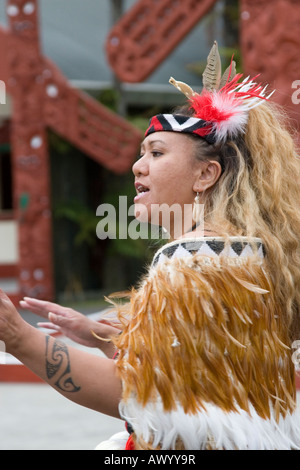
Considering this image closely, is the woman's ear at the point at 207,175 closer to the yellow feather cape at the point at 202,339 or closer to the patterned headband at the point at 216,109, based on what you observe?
the patterned headband at the point at 216,109

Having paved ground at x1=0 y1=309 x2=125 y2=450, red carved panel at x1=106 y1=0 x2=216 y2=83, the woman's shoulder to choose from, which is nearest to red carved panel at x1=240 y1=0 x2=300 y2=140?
paved ground at x1=0 y1=309 x2=125 y2=450

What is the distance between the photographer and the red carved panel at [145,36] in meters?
8.27

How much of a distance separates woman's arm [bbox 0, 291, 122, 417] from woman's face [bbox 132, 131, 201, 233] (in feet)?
1.33

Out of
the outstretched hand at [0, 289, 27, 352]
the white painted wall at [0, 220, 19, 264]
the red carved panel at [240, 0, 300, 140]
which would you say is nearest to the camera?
A: the outstretched hand at [0, 289, 27, 352]

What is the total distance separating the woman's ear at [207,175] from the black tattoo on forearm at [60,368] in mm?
504

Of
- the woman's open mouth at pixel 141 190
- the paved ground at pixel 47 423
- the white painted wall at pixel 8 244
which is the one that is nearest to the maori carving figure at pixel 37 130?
the white painted wall at pixel 8 244

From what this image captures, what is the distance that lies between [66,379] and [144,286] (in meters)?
0.26

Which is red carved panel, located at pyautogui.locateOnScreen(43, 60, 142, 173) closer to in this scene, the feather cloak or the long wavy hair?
the long wavy hair

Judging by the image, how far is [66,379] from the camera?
4.87ft

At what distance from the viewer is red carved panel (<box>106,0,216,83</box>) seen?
827 cm

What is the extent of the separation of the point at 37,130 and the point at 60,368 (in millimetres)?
7466

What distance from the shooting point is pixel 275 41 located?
5234 mm
